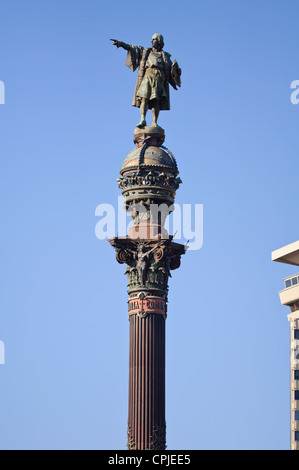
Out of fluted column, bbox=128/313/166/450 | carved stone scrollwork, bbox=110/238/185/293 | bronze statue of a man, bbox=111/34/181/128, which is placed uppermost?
bronze statue of a man, bbox=111/34/181/128

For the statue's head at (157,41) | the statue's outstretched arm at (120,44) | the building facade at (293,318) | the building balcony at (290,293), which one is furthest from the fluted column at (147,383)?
the building balcony at (290,293)

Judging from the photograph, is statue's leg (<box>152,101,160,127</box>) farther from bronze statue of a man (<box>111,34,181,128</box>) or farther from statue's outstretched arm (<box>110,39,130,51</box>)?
statue's outstretched arm (<box>110,39,130,51</box>)

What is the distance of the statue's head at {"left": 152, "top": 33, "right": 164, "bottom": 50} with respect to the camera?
85.4m

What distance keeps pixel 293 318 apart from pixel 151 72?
70320mm

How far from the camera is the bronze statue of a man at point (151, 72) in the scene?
85.2m

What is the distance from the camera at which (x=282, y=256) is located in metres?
143

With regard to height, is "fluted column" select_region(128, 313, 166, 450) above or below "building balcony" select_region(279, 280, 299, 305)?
below

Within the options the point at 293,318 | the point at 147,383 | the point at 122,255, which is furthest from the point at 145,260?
the point at 293,318

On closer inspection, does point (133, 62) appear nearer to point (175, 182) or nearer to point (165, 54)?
point (165, 54)

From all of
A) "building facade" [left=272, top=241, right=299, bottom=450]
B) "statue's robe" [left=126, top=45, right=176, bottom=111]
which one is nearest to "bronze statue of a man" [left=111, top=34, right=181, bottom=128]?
"statue's robe" [left=126, top=45, right=176, bottom=111]

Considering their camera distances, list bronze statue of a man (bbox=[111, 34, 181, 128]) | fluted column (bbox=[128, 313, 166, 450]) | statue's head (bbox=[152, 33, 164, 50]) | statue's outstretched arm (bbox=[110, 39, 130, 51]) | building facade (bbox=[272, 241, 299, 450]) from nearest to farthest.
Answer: fluted column (bbox=[128, 313, 166, 450]) < statue's outstretched arm (bbox=[110, 39, 130, 51]) < bronze statue of a man (bbox=[111, 34, 181, 128]) < statue's head (bbox=[152, 33, 164, 50]) < building facade (bbox=[272, 241, 299, 450])
